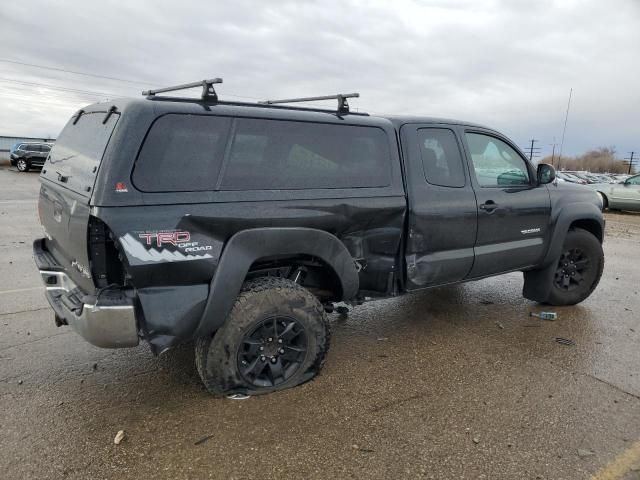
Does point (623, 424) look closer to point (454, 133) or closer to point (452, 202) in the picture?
point (452, 202)

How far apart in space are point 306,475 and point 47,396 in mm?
1928

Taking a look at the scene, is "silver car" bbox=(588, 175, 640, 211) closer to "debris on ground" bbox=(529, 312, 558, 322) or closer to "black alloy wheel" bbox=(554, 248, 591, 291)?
"black alloy wheel" bbox=(554, 248, 591, 291)

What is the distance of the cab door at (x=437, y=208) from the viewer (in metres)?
4.02

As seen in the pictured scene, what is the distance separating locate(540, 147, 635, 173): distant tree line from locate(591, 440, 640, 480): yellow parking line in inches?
2821

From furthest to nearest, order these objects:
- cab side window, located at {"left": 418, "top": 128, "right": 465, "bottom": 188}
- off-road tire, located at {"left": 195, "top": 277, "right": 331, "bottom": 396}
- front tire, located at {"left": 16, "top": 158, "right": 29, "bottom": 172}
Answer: front tire, located at {"left": 16, "top": 158, "right": 29, "bottom": 172}, cab side window, located at {"left": 418, "top": 128, "right": 465, "bottom": 188}, off-road tire, located at {"left": 195, "top": 277, "right": 331, "bottom": 396}

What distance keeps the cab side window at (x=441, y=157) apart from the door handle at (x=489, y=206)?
31 centimetres

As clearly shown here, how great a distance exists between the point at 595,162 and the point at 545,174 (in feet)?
267

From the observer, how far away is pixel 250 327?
3191 millimetres

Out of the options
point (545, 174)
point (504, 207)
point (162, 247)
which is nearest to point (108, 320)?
point (162, 247)

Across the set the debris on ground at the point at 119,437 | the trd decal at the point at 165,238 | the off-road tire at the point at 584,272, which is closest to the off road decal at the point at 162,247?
the trd decal at the point at 165,238

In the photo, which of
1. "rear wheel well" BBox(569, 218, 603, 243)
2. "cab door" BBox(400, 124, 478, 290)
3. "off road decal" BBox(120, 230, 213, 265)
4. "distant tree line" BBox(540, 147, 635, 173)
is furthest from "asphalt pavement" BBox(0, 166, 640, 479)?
"distant tree line" BBox(540, 147, 635, 173)

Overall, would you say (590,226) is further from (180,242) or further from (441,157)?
(180,242)

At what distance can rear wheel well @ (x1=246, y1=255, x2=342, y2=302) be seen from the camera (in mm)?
3449

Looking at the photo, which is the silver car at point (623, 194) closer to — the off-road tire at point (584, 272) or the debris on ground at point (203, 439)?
the off-road tire at point (584, 272)
